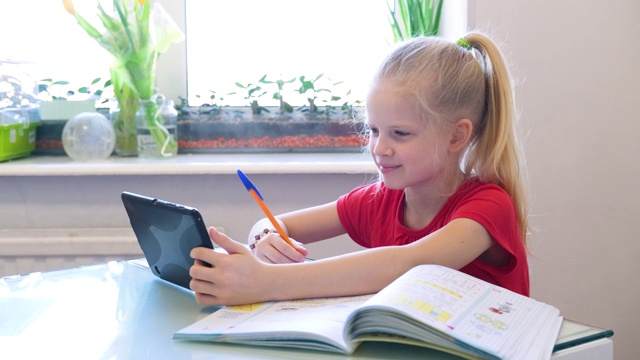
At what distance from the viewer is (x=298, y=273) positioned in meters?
→ 0.97

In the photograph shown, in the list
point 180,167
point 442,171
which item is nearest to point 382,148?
point 442,171

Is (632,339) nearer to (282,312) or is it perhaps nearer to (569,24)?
(569,24)

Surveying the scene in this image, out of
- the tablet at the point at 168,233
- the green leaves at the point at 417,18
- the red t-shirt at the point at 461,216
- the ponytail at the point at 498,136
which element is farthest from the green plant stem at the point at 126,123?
the ponytail at the point at 498,136

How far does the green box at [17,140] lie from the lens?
195 centimetres

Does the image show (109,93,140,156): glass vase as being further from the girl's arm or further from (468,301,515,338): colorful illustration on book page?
(468,301,515,338): colorful illustration on book page

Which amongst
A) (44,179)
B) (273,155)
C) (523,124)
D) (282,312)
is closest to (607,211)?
(523,124)

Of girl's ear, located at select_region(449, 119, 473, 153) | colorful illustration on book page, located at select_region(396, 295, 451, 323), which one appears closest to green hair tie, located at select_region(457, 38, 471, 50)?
girl's ear, located at select_region(449, 119, 473, 153)

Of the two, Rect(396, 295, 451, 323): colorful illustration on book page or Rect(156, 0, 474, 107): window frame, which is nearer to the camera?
Rect(396, 295, 451, 323): colorful illustration on book page

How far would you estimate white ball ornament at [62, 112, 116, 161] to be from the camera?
1.98m

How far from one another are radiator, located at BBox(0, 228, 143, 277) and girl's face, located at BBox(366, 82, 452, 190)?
898 millimetres

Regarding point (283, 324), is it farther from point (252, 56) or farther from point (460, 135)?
point (252, 56)

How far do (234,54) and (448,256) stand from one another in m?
1.25

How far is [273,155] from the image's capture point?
208 centimetres

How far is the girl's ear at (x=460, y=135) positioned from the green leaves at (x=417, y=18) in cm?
82
